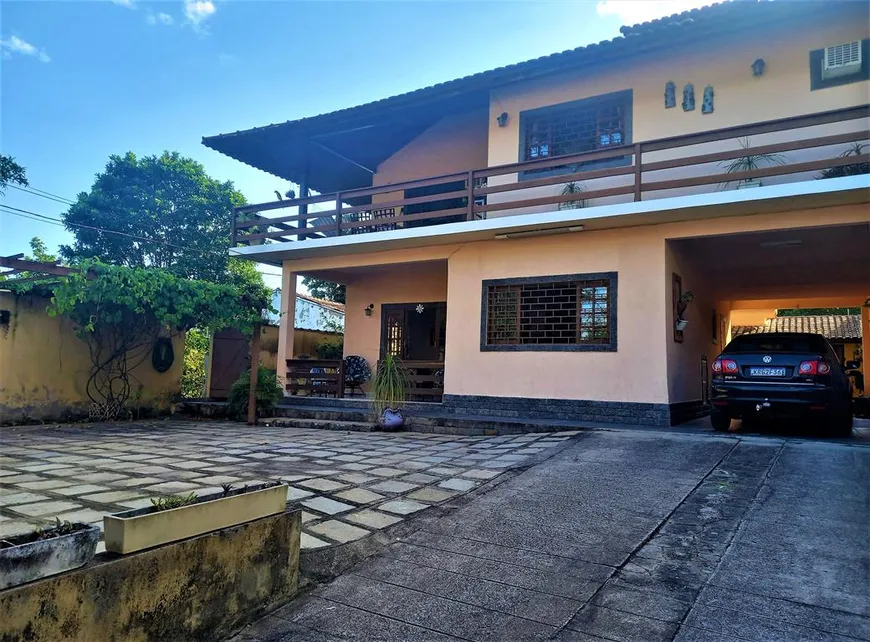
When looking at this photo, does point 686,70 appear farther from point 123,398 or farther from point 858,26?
point 123,398

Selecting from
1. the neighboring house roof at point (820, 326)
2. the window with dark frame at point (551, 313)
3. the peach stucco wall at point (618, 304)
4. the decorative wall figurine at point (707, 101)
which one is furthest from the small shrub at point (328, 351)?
the neighboring house roof at point (820, 326)

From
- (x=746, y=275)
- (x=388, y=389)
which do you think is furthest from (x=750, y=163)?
(x=388, y=389)

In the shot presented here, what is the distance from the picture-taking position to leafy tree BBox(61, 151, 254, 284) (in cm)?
1661

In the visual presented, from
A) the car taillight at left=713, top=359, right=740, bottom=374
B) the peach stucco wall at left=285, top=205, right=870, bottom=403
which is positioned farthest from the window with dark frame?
the car taillight at left=713, top=359, right=740, bottom=374

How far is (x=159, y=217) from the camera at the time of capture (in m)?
17.2

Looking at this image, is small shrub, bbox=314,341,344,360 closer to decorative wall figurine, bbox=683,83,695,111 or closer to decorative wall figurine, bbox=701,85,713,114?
decorative wall figurine, bbox=683,83,695,111

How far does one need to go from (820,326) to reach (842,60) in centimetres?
1516

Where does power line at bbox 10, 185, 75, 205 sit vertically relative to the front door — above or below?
above

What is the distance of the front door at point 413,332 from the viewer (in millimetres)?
12656

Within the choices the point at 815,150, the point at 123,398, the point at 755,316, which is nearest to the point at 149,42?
the point at 123,398

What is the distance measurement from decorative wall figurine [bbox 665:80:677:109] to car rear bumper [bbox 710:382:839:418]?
4.51m

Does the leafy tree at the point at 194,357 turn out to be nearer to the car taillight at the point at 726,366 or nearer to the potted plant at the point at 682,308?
the potted plant at the point at 682,308

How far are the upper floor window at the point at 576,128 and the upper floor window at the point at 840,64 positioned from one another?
2511mm

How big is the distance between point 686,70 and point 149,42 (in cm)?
1045
